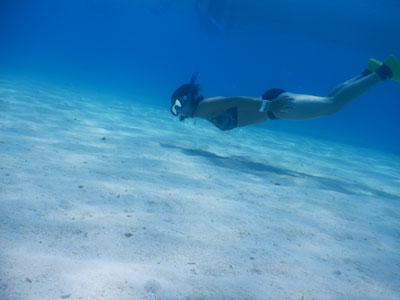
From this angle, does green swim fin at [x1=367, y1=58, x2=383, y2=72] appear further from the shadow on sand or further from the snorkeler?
the shadow on sand

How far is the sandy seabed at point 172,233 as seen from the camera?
1.70m

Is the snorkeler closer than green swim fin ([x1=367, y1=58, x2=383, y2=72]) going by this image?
Yes

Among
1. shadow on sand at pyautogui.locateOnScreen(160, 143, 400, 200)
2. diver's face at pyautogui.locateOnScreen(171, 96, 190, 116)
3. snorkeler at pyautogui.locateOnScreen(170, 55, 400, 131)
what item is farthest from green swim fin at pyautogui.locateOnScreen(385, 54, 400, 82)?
diver's face at pyautogui.locateOnScreen(171, 96, 190, 116)

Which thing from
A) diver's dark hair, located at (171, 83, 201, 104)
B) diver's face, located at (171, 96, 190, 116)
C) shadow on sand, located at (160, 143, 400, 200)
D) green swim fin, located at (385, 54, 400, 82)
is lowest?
shadow on sand, located at (160, 143, 400, 200)

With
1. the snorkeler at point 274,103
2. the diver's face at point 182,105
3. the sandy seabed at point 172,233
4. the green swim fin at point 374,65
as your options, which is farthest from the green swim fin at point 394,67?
the diver's face at point 182,105

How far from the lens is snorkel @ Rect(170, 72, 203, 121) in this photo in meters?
5.79

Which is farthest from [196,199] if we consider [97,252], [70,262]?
[70,262]

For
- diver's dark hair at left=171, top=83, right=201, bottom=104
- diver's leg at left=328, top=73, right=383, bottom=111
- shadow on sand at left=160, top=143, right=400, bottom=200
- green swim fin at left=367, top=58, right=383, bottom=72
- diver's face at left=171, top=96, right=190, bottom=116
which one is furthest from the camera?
green swim fin at left=367, top=58, right=383, bottom=72

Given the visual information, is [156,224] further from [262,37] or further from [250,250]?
[262,37]

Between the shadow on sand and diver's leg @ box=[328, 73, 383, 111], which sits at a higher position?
diver's leg @ box=[328, 73, 383, 111]

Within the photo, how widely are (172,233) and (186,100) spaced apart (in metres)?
3.88

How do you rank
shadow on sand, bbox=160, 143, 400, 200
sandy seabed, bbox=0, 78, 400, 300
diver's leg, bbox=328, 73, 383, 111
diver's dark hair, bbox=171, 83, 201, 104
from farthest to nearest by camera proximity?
diver's dark hair, bbox=171, 83, 201, 104 → diver's leg, bbox=328, 73, 383, 111 → shadow on sand, bbox=160, 143, 400, 200 → sandy seabed, bbox=0, 78, 400, 300

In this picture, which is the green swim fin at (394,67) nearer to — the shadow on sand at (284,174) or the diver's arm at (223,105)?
the shadow on sand at (284,174)

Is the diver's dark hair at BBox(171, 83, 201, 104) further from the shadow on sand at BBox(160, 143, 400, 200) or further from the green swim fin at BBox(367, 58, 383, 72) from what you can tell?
the green swim fin at BBox(367, 58, 383, 72)
